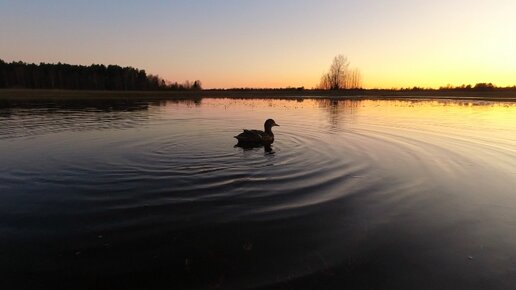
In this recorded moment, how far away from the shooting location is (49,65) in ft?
529

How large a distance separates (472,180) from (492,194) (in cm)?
117

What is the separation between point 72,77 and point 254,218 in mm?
161781

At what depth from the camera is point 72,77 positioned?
148m

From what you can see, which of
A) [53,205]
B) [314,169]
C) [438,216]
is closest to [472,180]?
[438,216]

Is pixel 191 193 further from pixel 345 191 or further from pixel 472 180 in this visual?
pixel 472 180

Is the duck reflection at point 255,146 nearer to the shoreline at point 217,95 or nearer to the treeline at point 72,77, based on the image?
the shoreline at point 217,95

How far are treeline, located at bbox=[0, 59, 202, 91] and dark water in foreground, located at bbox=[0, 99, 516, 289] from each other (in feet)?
483

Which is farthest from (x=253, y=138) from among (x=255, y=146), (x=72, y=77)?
(x=72, y=77)

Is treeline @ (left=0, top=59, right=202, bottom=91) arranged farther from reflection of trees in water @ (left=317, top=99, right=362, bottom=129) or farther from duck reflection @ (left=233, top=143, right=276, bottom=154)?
duck reflection @ (left=233, top=143, right=276, bottom=154)

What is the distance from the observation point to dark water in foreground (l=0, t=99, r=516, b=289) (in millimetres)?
4883

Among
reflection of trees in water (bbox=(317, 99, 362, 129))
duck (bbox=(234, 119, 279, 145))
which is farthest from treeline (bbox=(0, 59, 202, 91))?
duck (bbox=(234, 119, 279, 145))

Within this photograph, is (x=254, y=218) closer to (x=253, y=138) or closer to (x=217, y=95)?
(x=253, y=138)

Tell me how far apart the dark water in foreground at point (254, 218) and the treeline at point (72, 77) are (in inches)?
5794

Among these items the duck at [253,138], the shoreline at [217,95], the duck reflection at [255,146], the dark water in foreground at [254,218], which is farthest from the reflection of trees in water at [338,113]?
the shoreline at [217,95]
